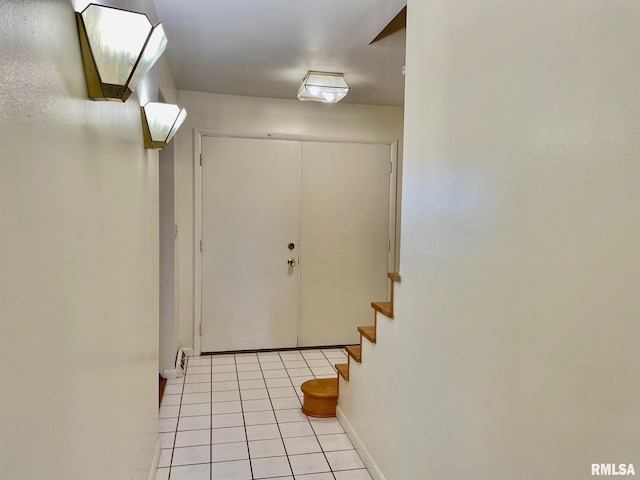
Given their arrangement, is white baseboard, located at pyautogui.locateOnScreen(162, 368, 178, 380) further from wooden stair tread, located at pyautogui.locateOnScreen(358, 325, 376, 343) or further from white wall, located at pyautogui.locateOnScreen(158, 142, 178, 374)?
wooden stair tread, located at pyautogui.locateOnScreen(358, 325, 376, 343)

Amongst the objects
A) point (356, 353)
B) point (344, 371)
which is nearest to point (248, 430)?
point (344, 371)

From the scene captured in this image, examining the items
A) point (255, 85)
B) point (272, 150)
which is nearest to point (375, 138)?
point (272, 150)

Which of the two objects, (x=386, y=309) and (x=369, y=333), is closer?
(x=386, y=309)

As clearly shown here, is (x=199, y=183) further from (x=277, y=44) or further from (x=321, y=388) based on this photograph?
(x=321, y=388)

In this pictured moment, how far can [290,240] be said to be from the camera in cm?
421

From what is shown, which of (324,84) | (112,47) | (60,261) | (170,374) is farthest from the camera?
(170,374)

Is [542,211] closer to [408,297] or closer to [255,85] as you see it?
[408,297]

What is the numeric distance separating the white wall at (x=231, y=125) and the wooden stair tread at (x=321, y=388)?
151 centimetres

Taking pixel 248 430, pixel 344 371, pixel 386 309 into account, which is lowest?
pixel 248 430

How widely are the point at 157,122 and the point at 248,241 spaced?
7.16 feet

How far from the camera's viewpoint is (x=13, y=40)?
2.33ft

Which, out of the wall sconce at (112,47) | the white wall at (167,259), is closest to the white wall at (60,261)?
the wall sconce at (112,47)

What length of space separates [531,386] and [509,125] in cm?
71

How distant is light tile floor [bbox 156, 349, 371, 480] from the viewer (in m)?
2.29
